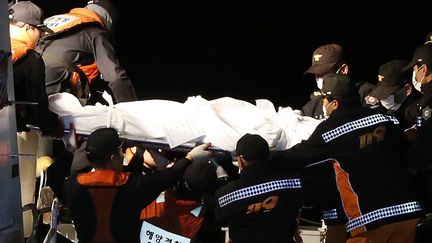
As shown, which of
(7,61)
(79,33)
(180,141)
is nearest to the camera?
(7,61)

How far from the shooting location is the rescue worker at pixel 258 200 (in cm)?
492

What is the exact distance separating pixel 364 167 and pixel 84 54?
200 cm

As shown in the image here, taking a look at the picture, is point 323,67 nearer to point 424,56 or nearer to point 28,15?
point 424,56

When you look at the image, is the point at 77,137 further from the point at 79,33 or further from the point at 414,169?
the point at 414,169

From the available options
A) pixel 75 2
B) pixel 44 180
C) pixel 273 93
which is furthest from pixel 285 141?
pixel 75 2

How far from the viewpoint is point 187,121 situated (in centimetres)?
527

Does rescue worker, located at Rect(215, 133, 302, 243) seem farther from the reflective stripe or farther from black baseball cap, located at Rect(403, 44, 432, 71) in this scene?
black baseball cap, located at Rect(403, 44, 432, 71)

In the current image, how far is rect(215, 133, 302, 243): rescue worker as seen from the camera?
492cm

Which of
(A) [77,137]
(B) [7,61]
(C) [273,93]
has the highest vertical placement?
(B) [7,61]

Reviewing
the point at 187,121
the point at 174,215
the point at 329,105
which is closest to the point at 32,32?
the point at 187,121

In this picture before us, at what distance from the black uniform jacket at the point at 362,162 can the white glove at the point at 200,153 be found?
37 cm

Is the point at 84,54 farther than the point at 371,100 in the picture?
No

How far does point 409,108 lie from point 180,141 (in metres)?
1.73

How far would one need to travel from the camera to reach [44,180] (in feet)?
19.0
